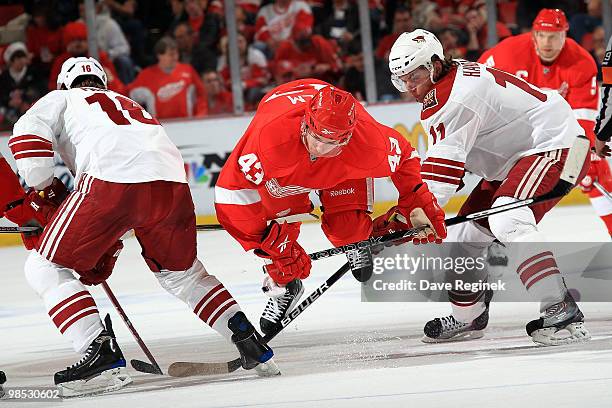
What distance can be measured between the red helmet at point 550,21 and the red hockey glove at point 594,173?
71 cm

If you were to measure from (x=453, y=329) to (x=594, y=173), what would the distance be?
1868 millimetres

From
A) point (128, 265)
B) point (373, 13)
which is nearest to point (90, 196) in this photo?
point (128, 265)

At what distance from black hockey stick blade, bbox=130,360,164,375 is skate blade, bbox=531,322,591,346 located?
4.18 feet

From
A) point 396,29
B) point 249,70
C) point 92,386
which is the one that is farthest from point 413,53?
point 396,29

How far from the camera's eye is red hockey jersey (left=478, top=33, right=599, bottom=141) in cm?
621

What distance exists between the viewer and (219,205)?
3854 millimetres

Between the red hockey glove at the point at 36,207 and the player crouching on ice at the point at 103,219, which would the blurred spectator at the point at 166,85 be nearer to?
the red hockey glove at the point at 36,207

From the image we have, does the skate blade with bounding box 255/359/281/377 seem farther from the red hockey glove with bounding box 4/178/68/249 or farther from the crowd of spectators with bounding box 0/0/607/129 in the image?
the crowd of spectators with bounding box 0/0/607/129

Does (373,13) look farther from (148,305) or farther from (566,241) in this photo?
(148,305)

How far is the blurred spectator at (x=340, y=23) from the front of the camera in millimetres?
8336

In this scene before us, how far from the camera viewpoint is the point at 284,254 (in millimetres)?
3781

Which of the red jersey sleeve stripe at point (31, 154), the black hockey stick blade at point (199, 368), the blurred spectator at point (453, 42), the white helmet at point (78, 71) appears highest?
the white helmet at point (78, 71)

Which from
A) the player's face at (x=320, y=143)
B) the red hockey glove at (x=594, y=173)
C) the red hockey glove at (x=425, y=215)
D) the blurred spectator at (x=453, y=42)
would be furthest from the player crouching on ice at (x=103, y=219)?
the blurred spectator at (x=453, y=42)

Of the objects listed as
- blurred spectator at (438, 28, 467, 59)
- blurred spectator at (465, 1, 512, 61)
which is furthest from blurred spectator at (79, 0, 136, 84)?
blurred spectator at (465, 1, 512, 61)
